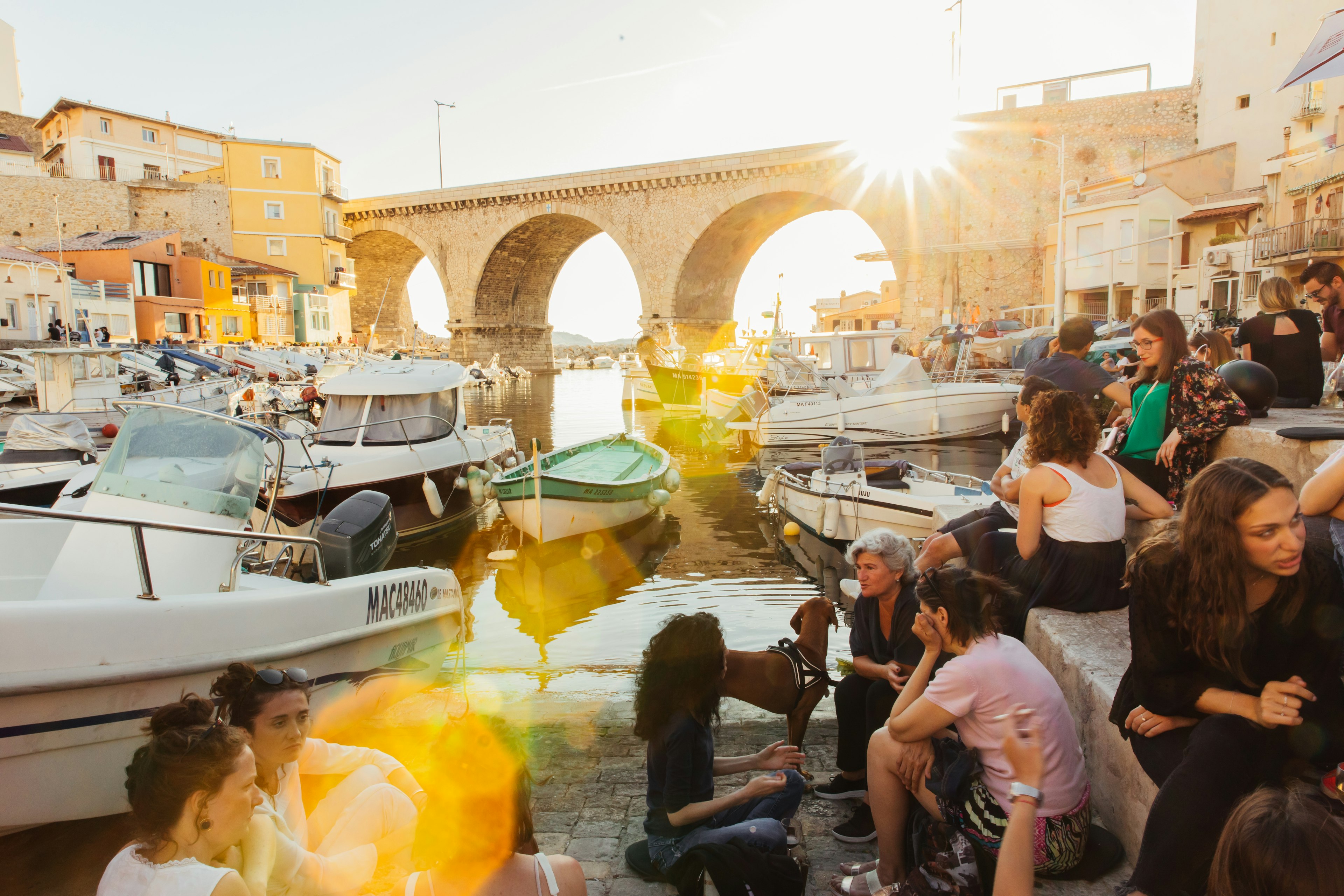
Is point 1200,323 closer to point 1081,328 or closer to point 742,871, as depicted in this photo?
point 1081,328

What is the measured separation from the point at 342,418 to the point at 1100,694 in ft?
29.6

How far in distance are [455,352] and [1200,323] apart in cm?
3416

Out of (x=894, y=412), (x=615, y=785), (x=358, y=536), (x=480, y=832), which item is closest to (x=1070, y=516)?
(x=615, y=785)

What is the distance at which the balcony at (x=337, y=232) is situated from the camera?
41.4 meters

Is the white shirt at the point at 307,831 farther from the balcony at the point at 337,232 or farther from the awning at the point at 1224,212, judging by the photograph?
the balcony at the point at 337,232

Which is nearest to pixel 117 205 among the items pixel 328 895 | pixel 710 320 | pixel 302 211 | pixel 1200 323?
pixel 302 211

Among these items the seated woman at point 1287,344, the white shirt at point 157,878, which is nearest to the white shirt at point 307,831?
the white shirt at point 157,878

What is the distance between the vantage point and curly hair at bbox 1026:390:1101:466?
298cm

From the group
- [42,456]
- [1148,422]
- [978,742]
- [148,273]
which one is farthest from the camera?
[148,273]

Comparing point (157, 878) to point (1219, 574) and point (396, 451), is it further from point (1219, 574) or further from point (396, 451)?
point (396, 451)

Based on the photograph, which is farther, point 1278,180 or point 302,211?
point 302,211

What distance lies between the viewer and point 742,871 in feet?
6.94

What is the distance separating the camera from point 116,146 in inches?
1686

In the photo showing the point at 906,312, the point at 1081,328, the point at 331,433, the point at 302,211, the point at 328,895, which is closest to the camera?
the point at 328,895
